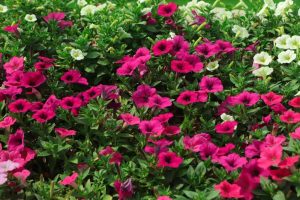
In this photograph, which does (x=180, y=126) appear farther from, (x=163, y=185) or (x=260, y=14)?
(x=260, y=14)

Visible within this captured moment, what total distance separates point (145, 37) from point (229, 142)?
51.5 inches

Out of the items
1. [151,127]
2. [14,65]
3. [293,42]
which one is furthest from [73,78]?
[293,42]

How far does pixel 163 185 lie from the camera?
119 inches

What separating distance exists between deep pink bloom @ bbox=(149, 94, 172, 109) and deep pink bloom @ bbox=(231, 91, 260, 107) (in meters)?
0.36

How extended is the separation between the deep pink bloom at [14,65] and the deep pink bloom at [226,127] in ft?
4.30

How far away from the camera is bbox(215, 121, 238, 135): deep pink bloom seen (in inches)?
128

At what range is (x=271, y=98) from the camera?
3461 mm

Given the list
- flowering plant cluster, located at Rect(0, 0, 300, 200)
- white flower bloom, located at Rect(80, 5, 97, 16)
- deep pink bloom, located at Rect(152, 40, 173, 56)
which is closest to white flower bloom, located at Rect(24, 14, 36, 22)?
flowering plant cluster, located at Rect(0, 0, 300, 200)

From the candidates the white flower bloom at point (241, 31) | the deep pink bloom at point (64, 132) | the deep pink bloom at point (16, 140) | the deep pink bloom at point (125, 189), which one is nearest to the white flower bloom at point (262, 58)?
the white flower bloom at point (241, 31)

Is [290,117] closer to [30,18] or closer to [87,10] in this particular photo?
[87,10]

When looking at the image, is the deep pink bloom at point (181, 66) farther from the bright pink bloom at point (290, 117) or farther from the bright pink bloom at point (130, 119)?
the bright pink bloom at point (290, 117)

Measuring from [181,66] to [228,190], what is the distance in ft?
3.80

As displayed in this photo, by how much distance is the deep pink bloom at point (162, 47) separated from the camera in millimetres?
3833

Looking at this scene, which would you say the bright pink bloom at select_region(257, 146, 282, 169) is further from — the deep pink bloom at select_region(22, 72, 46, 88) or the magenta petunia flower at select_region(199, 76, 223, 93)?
the deep pink bloom at select_region(22, 72, 46, 88)
